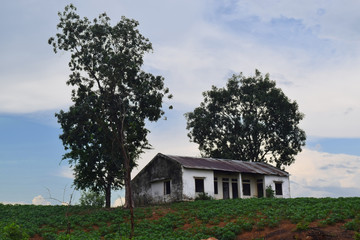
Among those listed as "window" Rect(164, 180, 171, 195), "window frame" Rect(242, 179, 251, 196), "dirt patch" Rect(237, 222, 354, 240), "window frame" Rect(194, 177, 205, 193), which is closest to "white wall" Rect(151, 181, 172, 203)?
"window" Rect(164, 180, 171, 195)

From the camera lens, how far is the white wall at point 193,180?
121 ft

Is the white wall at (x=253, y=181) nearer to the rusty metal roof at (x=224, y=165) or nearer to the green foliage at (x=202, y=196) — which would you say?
the rusty metal roof at (x=224, y=165)

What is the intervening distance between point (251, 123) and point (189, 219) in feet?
98.3

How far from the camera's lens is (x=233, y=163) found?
44781 millimetres

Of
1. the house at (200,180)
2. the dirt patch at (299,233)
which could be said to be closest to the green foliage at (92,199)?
the house at (200,180)

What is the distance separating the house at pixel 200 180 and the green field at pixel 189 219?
5722 mm

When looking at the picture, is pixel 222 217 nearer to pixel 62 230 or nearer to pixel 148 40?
pixel 62 230

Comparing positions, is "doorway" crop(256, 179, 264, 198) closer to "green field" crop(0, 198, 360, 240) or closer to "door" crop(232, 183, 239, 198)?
"door" crop(232, 183, 239, 198)

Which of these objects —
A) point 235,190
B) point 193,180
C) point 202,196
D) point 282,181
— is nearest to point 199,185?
point 193,180

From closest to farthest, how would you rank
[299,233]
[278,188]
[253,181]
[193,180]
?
[299,233], [193,180], [253,181], [278,188]

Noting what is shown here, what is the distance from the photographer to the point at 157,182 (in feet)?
133

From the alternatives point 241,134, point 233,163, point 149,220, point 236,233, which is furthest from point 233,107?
point 236,233

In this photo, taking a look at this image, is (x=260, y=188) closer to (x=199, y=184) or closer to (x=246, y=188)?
(x=246, y=188)

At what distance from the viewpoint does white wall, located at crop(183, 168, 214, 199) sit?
1452 inches
